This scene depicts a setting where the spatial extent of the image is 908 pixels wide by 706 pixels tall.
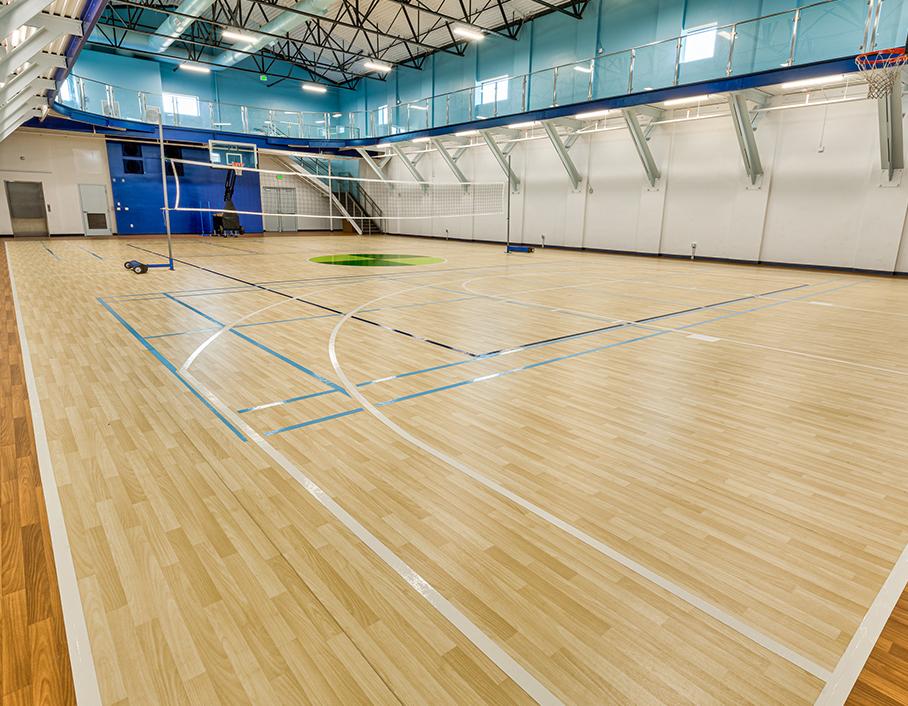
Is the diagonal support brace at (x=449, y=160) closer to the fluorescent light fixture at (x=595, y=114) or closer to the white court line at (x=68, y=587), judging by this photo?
the fluorescent light fixture at (x=595, y=114)

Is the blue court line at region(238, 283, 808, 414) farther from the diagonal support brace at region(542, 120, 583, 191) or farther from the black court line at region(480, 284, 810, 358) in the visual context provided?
the diagonal support brace at region(542, 120, 583, 191)

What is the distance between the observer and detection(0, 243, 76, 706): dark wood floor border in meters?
1.59

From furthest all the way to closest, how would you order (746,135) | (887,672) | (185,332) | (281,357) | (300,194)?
(300,194) → (746,135) → (185,332) → (281,357) → (887,672)

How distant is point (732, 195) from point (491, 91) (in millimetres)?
9517

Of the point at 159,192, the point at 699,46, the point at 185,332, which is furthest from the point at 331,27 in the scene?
the point at 185,332

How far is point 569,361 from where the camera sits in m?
5.22

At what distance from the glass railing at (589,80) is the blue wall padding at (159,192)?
6.06ft

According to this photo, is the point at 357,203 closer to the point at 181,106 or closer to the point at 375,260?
the point at 181,106

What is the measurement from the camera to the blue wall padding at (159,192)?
22062 mm

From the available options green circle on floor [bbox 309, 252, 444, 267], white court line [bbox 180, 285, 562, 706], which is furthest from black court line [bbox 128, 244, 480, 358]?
green circle on floor [bbox 309, 252, 444, 267]

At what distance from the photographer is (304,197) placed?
28.4m

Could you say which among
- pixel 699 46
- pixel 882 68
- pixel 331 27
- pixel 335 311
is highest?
pixel 331 27

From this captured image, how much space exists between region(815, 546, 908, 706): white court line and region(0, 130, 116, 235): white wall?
26.9 metres

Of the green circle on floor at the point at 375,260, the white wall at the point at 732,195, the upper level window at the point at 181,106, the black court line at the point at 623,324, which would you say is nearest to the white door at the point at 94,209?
the upper level window at the point at 181,106
